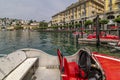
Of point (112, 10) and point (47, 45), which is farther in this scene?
point (112, 10)

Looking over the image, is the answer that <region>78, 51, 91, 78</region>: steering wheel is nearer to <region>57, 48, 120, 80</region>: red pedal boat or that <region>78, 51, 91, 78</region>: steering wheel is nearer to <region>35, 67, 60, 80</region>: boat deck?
<region>57, 48, 120, 80</region>: red pedal boat

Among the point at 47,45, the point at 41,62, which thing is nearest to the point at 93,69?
the point at 41,62

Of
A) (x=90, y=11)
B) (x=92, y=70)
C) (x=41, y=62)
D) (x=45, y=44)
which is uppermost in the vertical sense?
(x=90, y=11)

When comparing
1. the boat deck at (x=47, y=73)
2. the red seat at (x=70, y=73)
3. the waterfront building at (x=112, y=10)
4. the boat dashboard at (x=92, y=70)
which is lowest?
the boat deck at (x=47, y=73)

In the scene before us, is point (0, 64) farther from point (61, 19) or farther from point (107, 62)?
point (61, 19)

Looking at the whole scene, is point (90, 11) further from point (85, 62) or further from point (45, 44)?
point (85, 62)

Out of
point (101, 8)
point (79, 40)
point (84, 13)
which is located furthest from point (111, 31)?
point (101, 8)

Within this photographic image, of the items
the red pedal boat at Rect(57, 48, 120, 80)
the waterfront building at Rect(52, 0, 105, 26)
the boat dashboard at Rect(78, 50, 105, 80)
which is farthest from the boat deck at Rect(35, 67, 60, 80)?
the waterfront building at Rect(52, 0, 105, 26)

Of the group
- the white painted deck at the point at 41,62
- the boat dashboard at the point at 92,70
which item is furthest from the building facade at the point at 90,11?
the boat dashboard at the point at 92,70

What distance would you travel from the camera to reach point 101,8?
90250 millimetres

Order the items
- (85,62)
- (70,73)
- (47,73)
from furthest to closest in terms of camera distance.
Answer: (47,73)
(85,62)
(70,73)

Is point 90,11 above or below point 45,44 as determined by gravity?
above

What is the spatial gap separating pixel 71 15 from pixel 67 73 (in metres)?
91.2

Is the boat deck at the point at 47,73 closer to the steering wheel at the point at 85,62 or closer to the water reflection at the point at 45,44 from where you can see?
the steering wheel at the point at 85,62
